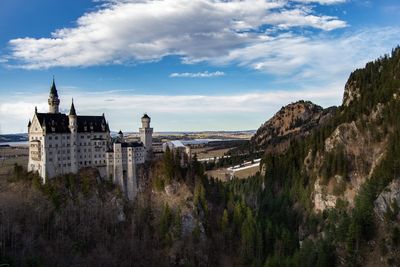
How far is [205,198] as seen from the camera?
11969 centimetres

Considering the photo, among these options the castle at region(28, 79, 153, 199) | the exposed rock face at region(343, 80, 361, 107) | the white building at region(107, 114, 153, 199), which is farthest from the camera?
the exposed rock face at region(343, 80, 361, 107)

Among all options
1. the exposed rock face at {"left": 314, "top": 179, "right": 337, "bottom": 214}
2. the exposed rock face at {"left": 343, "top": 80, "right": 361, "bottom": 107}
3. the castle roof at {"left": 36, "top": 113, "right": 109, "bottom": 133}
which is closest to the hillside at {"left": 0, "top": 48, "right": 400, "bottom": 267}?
the exposed rock face at {"left": 314, "top": 179, "right": 337, "bottom": 214}

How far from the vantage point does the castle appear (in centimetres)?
10650

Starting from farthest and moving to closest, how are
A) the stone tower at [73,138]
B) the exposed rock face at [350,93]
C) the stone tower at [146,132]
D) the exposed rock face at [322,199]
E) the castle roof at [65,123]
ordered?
the exposed rock face at [350,93], the exposed rock face at [322,199], the stone tower at [146,132], the stone tower at [73,138], the castle roof at [65,123]

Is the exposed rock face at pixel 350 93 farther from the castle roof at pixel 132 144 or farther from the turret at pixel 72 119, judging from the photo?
the turret at pixel 72 119

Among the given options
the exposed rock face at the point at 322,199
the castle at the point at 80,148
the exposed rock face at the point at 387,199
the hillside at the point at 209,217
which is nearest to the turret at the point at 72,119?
the castle at the point at 80,148

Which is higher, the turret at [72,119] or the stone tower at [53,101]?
the stone tower at [53,101]

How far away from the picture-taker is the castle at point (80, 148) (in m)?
106

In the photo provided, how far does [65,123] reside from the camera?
112m

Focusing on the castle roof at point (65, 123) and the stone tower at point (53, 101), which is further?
the stone tower at point (53, 101)

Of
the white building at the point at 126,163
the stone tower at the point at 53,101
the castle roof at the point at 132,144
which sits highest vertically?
the stone tower at the point at 53,101

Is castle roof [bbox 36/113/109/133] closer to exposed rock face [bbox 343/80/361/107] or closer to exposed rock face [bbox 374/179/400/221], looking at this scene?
exposed rock face [bbox 374/179/400/221]

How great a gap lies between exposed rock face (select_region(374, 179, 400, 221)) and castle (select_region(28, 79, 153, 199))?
62934 mm

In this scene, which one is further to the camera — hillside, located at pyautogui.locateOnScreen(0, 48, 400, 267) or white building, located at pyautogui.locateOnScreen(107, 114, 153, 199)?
white building, located at pyautogui.locateOnScreen(107, 114, 153, 199)
